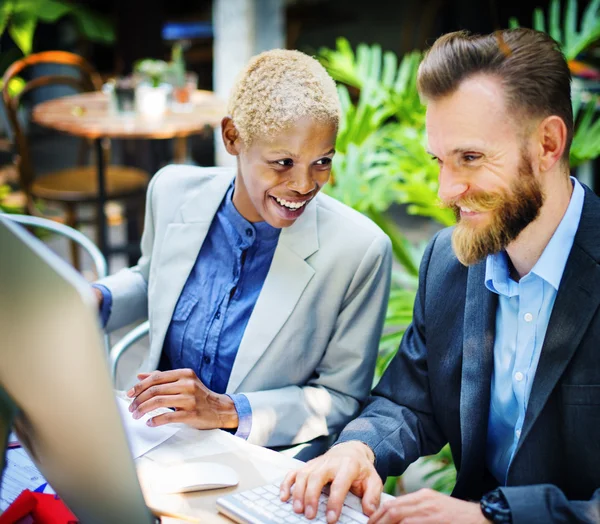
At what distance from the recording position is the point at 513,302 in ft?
4.88

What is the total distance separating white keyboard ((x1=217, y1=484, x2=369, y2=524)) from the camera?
1.16 m

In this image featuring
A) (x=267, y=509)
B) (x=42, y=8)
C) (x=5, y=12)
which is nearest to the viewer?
(x=267, y=509)

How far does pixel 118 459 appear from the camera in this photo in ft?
2.58

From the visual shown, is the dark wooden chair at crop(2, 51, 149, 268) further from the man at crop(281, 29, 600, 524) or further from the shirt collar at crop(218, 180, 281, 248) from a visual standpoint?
the man at crop(281, 29, 600, 524)

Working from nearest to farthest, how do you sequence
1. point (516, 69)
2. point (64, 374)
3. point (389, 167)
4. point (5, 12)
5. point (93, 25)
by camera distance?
point (64, 374) < point (516, 69) < point (389, 167) < point (5, 12) < point (93, 25)

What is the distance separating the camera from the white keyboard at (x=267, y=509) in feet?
3.82

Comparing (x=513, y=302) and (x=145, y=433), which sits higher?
(x=513, y=302)

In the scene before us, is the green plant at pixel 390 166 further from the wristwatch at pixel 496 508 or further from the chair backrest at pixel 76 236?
the wristwatch at pixel 496 508

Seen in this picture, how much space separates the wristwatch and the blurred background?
3.08 ft

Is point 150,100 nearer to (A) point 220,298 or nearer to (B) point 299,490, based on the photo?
(A) point 220,298

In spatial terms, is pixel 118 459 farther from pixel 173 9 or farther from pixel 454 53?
pixel 173 9

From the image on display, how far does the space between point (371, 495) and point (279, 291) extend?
581 mm

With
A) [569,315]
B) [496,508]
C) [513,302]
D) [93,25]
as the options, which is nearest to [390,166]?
[513,302]

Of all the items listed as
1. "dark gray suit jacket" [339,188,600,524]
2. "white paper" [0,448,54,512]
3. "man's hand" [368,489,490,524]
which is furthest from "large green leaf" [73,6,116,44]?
"man's hand" [368,489,490,524]
